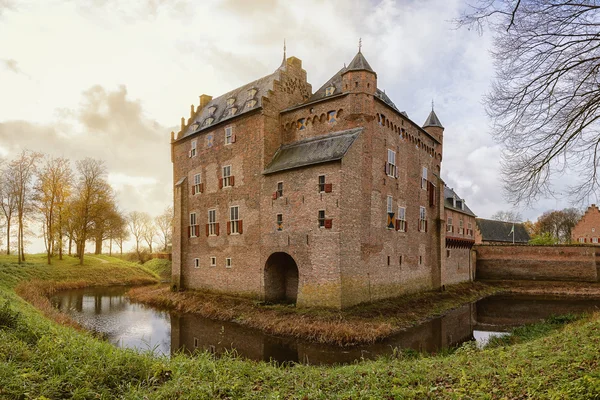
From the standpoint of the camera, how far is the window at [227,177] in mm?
22234

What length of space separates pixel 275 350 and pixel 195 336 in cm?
434

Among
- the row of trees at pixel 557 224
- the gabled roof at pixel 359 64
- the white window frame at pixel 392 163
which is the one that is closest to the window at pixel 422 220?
the white window frame at pixel 392 163

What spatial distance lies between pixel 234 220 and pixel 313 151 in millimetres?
6486

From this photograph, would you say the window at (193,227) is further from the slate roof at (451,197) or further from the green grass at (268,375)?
the slate roof at (451,197)

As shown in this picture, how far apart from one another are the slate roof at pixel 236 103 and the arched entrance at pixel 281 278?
333 inches

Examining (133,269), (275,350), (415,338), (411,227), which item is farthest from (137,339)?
(133,269)

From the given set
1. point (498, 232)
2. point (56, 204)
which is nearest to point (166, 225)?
point (56, 204)

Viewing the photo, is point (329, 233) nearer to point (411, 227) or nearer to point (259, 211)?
point (259, 211)

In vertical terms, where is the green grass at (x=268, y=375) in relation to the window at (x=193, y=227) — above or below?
below

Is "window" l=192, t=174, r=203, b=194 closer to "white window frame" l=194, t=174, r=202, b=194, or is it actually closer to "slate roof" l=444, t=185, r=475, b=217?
"white window frame" l=194, t=174, r=202, b=194

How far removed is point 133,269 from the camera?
3678 cm

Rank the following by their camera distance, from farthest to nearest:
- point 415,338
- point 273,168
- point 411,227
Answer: point 411,227 → point 273,168 → point 415,338

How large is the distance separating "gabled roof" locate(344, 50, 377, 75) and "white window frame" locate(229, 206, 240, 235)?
32.1ft

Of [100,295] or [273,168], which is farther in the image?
[100,295]
